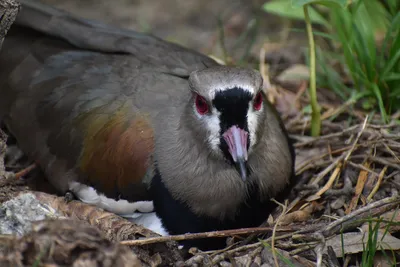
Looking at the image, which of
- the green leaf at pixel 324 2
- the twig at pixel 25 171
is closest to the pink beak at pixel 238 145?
the green leaf at pixel 324 2

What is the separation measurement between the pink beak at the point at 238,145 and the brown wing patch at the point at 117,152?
0.62 meters

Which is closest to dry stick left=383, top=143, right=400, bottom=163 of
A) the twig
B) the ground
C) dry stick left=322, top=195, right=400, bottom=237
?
the ground

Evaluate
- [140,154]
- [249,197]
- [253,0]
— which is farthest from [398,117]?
[253,0]

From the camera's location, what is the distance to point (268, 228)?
12.4 feet

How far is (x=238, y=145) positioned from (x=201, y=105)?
0.37 meters

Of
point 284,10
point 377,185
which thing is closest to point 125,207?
point 377,185

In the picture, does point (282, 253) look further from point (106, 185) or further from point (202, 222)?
point (106, 185)

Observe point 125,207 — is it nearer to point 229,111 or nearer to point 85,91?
point 85,91

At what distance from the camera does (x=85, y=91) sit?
4.36 meters

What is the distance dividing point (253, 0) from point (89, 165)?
3.72 m

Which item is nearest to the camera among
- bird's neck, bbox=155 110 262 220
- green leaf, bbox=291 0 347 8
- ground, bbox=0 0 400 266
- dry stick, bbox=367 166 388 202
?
ground, bbox=0 0 400 266

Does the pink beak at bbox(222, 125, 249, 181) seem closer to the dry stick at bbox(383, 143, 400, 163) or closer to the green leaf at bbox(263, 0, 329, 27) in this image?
the dry stick at bbox(383, 143, 400, 163)

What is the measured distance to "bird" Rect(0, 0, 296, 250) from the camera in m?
3.78

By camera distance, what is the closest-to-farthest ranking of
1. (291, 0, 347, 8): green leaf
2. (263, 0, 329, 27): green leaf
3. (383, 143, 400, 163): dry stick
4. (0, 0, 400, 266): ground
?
(0, 0, 400, 266): ground < (291, 0, 347, 8): green leaf < (383, 143, 400, 163): dry stick < (263, 0, 329, 27): green leaf
